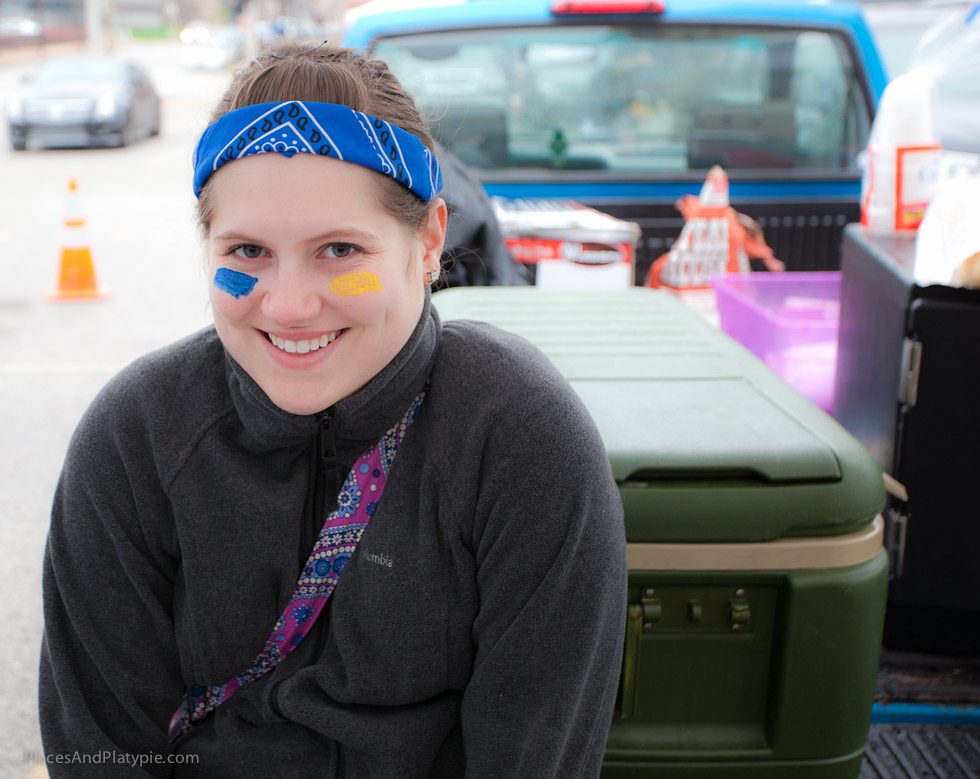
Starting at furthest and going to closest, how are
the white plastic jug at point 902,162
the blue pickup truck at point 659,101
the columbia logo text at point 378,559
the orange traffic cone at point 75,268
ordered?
the orange traffic cone at point 75,268 → the blue pickup truck at point 659,101 → the white plastic jug at point 902,162 → the columbia logo text at point 378,559

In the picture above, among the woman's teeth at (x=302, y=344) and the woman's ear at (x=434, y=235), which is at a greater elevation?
the woman's ear at (x=434, y=235)

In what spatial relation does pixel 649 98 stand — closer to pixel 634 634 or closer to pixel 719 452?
pixel 719 452

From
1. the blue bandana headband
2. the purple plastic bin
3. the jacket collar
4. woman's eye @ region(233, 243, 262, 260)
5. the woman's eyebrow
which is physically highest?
the blue bandana headband

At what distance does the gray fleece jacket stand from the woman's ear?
Answer: 0.09 metres

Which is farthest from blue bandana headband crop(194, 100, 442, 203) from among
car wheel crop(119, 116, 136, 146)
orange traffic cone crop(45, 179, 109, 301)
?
car wheel crop(119, 116, 136, 146)

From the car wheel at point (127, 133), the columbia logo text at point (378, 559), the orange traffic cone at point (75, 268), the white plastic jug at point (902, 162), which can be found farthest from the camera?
the car wheel at point (127, 133)

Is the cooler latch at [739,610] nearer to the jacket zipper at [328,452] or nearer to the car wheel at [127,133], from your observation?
the jacket zipper at [328,452]

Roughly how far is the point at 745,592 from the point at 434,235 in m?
0.75

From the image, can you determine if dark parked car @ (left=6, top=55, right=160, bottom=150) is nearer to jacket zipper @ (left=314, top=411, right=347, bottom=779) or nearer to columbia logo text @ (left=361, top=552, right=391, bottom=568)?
jacket zipper @ (left=314, top=411, right=347, bottom=779)

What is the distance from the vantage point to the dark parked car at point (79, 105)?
15383 mm

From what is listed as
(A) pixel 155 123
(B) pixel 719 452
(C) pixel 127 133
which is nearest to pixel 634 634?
(B) pixel 719 452

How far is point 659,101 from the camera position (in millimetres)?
3879

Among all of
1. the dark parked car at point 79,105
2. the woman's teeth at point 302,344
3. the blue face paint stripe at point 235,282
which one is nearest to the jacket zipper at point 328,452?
the woman's teeth at point 302,344

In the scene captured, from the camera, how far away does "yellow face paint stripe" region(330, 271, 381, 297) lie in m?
1.43
